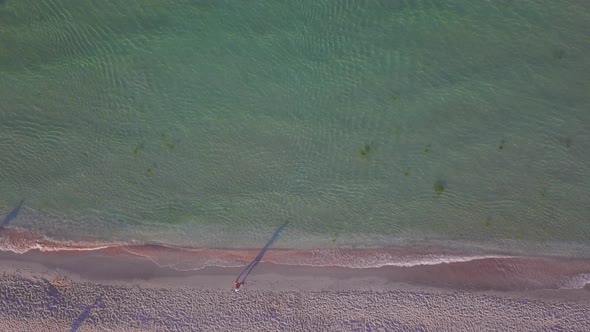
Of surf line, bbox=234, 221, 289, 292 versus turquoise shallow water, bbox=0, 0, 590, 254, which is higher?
turquoise shallow water, bbox=0, 0, 590, 254

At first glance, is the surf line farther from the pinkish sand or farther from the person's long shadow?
the person's long shadow

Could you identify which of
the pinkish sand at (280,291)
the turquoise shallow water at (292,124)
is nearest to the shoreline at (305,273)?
Answer: the pinkish sand at (280,291)

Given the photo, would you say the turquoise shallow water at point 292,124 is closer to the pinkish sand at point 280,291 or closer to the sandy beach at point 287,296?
the pinkish sand at point 280,291

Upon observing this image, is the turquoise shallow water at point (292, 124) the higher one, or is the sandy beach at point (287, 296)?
the turquoise shallow water at point (292, 124)

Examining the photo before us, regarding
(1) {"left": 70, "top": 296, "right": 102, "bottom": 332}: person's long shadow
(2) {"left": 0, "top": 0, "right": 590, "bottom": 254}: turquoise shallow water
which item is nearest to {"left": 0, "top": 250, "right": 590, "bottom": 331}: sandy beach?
(1) {"left": 70, "top": 296, "right": 102, "bottom": 332}: person's long shadow

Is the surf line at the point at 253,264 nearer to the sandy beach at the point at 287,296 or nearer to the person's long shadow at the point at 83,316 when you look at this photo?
the sandy beach at the point at 287,296

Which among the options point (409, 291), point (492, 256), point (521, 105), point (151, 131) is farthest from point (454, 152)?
point (151, 131)
